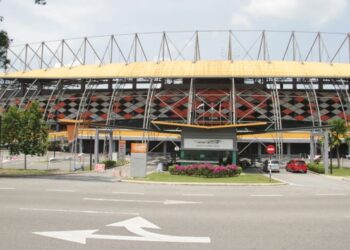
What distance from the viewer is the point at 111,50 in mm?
76688

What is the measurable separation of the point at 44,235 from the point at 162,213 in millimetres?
4037

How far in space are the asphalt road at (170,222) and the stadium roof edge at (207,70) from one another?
5366 cm

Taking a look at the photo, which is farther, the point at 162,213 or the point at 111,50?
the point at 111,50

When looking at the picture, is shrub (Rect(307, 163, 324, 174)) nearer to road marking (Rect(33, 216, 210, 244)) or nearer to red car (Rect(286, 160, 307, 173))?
red car (Rect(286, 160, 307, 173))

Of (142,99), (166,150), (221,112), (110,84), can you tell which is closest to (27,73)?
(110,84)

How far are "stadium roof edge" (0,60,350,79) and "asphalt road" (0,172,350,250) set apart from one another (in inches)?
2112

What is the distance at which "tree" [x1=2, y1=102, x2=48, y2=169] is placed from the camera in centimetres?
3631

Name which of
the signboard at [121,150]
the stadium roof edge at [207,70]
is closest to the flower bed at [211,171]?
the signboard at [121,150]

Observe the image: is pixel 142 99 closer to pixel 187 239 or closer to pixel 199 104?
pixel 199 104

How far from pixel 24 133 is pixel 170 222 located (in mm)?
28969

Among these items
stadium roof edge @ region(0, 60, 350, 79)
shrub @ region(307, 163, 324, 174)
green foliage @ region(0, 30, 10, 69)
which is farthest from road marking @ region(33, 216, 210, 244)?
stadium roof edge @ region(0, 60, 350, 79)

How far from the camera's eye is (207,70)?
70.8m

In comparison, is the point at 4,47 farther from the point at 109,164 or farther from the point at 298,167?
the point at 298,167

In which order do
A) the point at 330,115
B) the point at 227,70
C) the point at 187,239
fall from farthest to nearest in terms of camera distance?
1. the point at 330,115
2. the point at 227,70
3. the point at 187,239
